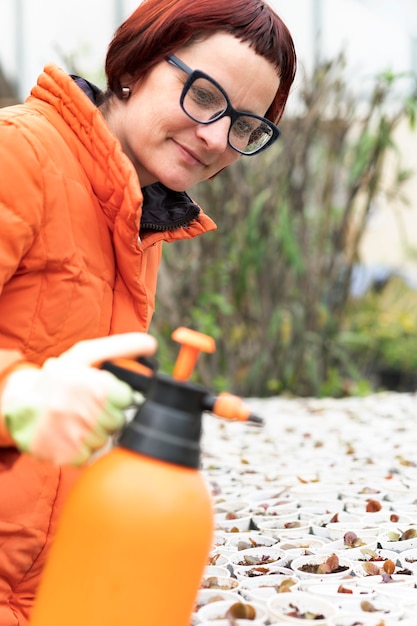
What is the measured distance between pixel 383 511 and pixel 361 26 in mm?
6135

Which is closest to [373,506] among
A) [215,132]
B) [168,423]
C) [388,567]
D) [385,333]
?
[388,567]

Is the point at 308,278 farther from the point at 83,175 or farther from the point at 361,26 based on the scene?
the point at 361,26

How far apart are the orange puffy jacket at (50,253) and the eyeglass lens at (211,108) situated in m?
0.12

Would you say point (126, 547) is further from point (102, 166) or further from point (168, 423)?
point (102, 166)

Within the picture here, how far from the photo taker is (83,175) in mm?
1175

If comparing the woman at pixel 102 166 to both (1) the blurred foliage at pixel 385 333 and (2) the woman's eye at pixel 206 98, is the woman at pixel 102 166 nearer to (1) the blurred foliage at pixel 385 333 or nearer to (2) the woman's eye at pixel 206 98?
(2) the woman's eye at pixel 206 98

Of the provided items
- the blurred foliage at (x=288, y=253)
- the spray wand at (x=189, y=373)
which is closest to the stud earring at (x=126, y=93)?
the spray wand at (x=189, y=373)

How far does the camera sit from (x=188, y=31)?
1.19 meters

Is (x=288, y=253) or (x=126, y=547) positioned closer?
(x=126, y=547)

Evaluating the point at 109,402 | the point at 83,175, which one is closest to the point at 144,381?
the point at 109,402

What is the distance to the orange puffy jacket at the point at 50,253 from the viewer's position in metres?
1.05

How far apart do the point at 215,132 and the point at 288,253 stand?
2.81 meters

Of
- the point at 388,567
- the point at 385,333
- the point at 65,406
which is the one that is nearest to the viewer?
the point at 65,406

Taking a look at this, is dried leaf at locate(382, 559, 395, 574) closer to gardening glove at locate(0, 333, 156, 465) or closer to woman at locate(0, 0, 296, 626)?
woman at locate(0, 0, 296, 626)
